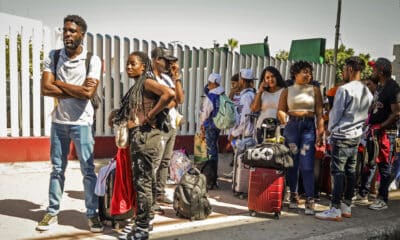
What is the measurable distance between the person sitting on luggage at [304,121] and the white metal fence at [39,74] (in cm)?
407

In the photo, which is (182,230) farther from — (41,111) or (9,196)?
(41,111)

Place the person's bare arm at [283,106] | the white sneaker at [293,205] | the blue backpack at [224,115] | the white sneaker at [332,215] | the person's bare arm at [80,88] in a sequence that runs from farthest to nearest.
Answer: the blue backpack at [224,115] < the white sneaker at [293,205] < the person's bare arm at [283,106] < the white sneaker at [332,215] < the person's bare arm at [80,88]

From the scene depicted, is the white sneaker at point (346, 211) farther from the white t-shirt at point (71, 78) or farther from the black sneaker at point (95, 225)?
the white t-shirt at point (71, 78)

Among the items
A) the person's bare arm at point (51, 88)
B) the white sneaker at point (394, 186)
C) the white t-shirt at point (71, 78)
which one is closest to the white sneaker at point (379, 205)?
the white sneaker at point (394, 186)

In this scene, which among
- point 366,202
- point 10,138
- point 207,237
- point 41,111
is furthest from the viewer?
point 41,111

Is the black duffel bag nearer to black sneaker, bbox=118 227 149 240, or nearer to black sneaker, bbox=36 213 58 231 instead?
black sneaker, bbox=118 227 149 240

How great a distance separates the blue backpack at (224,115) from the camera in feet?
17.9

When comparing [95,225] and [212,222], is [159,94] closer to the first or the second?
[95,225]

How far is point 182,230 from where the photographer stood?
12.6 ft

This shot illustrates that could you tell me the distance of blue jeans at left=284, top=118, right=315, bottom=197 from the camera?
4.59 m

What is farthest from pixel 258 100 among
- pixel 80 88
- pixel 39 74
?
pixel 39 74

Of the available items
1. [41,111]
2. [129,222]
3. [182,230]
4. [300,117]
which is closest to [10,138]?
[41,111]

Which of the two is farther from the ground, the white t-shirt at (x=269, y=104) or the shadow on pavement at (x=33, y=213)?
the white t-shirt at (x=269, y=104)

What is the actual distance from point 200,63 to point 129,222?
5.36 meters
